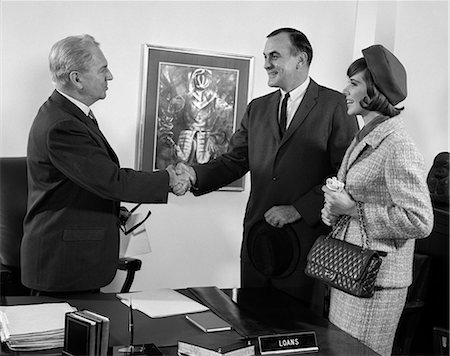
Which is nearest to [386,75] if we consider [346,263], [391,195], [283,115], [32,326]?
[391,195]

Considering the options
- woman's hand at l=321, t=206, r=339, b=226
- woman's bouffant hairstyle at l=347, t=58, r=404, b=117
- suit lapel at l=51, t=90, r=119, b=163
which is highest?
woman's bouffant hairstyle at l=347, t=58, r=404, b=117

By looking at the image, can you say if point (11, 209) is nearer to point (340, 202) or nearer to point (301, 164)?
point (301, 164)

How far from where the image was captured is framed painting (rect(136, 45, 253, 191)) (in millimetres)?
4281

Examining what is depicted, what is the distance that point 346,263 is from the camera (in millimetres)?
2496

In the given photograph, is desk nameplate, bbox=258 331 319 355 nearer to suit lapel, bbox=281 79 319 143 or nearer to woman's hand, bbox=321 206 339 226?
woman's hand, bbox=321 206 339 226

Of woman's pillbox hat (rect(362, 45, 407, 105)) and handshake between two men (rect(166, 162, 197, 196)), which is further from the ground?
woman's pillbox hat (rect(362, 45, 407, 105))

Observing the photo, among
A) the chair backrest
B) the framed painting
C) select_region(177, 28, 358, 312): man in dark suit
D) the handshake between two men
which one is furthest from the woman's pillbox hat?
the chair backrest

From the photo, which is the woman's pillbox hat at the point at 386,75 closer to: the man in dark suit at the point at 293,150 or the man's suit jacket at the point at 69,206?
the man in dark suit at the point at 293,150

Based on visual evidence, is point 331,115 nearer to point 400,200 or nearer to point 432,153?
point 400,200

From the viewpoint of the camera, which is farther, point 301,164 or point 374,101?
point 301,164

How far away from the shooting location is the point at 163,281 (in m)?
4.46

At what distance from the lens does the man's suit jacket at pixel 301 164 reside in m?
3.39

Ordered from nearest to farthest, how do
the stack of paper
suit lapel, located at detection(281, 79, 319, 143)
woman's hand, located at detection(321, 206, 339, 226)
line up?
the stack of paper, woman's hand, located at detection(321, 206, 339, 226), suit lapel, located at detection(281, 79, 319, 143)

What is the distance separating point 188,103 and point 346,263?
2.19m
